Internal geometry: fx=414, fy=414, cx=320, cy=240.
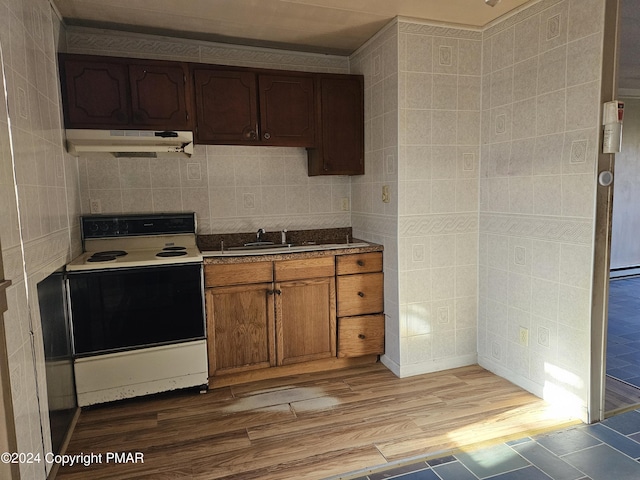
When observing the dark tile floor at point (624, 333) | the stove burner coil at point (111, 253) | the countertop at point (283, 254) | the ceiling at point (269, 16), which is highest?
the ceiling at point (269, 16)

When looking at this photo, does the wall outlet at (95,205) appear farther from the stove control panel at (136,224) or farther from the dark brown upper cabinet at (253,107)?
the dark brown upper cabinet at (253,107)

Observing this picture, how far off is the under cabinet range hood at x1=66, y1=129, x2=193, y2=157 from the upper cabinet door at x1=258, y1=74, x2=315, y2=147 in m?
0.55

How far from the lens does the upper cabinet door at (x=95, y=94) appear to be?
2502 millimetres

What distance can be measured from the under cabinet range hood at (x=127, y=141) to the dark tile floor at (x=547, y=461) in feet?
6.90

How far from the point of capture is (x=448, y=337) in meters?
2.94

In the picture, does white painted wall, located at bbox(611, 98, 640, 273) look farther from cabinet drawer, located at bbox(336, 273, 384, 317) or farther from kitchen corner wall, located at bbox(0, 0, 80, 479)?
kitchen corner wall, located at bbox(0, 0, 80, 479)

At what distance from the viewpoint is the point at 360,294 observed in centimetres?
296

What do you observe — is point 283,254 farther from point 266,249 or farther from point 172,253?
point 172,253

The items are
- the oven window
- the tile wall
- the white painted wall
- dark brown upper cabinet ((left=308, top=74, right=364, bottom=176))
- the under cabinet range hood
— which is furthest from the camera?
the white painted wall

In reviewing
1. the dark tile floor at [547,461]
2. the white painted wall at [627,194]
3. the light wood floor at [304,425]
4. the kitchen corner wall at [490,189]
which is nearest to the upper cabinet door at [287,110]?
the kitchen corner wall at [490,189]

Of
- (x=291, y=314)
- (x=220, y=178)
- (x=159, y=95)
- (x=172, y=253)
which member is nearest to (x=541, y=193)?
(x=291, y=314)

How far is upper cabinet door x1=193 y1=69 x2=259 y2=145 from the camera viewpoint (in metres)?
2.74

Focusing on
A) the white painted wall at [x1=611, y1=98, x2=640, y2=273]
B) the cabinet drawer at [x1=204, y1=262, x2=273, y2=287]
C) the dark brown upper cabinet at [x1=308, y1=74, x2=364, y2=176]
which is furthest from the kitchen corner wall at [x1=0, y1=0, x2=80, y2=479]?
the white painted wall at [x1=611, y1=98, x2=640, y2=273]

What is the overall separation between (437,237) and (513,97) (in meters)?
0.99
